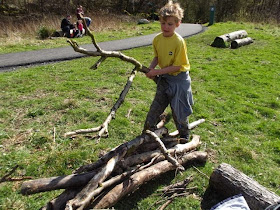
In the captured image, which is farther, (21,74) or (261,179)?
(21,74)

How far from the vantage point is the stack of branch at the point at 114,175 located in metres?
2.99

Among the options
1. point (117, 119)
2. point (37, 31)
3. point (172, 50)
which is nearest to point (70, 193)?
point (172, 50)

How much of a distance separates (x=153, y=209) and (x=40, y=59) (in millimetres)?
8944

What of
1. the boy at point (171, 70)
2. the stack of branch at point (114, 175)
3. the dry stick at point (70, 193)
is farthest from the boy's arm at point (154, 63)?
the dry stick at point (70, 193)

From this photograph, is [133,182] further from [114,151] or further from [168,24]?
[168,24]

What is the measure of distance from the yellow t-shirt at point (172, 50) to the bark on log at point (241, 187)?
1.63 m

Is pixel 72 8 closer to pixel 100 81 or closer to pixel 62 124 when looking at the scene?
pixel 100 81

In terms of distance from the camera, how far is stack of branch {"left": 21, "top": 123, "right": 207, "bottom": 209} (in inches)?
118

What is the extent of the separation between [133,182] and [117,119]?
242cm

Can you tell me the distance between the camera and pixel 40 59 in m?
10.6

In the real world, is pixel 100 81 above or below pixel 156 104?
below

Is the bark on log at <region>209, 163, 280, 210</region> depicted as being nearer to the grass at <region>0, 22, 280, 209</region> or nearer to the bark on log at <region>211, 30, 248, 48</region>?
the grass at <region>0, 22, 280, 209</region>

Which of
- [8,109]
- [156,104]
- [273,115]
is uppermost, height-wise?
[156,104]

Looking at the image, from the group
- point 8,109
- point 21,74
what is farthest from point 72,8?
point 8,109
